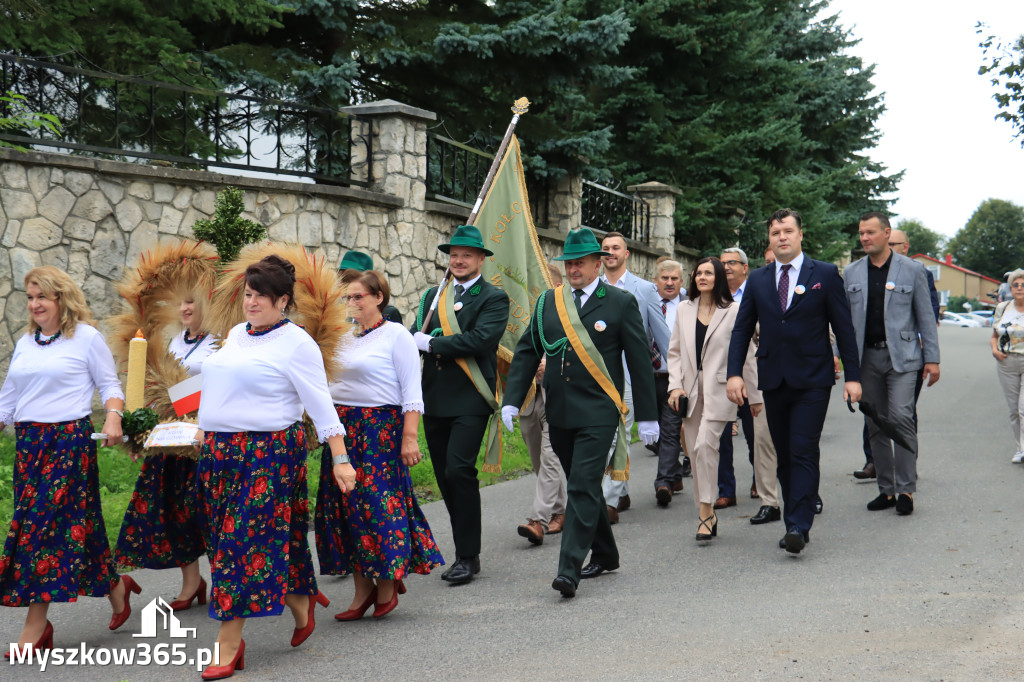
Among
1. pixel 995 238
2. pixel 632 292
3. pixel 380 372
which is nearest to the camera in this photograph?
pixel 380 372

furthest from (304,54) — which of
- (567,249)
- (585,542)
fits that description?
(585,542)

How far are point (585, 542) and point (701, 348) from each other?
2.64 m

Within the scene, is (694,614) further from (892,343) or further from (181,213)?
(181,213)

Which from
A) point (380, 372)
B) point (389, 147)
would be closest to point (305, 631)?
point (380, 372)

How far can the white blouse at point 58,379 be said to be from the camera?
5281mm

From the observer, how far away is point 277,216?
36.0 feet

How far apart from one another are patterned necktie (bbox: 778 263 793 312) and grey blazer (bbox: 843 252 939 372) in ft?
4.11

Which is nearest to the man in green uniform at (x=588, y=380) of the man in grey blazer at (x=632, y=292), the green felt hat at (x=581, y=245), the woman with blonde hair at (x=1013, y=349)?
the green felt hat at (x=581, y=245)

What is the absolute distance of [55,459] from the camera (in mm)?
5242

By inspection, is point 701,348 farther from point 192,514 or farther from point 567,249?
point 192,514

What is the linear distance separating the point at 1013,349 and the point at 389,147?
6.77 metres

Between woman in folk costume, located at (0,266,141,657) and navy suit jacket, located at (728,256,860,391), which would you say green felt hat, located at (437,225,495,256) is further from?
woman in folk costume, located at (0,266,141,657)

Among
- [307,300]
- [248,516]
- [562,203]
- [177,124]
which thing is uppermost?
[177,124]

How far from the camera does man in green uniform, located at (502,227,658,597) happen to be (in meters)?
6.12
